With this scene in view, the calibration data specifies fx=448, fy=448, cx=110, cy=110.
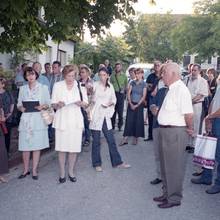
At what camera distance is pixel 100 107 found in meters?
7.89

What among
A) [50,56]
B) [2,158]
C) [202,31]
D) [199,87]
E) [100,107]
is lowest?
[2,158]

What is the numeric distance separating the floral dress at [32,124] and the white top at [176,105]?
225 cm

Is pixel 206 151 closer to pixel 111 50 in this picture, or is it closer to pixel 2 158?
pixel 2 158

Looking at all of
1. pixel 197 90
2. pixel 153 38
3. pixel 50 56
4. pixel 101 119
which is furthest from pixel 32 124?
pixel 153 38

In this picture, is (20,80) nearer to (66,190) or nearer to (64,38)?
(64,38)

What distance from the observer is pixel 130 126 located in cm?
1047

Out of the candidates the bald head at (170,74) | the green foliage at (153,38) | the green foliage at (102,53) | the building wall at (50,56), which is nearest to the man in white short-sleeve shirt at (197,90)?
the bald head at (170,74)

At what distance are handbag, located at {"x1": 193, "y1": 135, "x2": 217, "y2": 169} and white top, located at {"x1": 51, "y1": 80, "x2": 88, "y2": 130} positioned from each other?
1.90m

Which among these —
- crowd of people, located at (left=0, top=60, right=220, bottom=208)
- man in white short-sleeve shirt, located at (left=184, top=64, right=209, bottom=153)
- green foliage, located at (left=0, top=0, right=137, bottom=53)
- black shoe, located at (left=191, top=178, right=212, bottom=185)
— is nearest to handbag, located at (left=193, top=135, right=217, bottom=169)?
crowd of people, located at (left=0, top=60, right=220, bottom=208)

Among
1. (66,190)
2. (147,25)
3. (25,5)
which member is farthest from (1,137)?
(147,25)

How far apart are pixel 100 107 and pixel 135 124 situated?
270 centimetres

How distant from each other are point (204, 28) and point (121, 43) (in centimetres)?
2080

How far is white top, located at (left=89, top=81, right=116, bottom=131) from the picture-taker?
7828 millimetres

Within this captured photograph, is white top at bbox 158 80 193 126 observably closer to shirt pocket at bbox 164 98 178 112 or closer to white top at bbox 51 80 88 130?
shirt pocket at bbox 164 98 178 112
